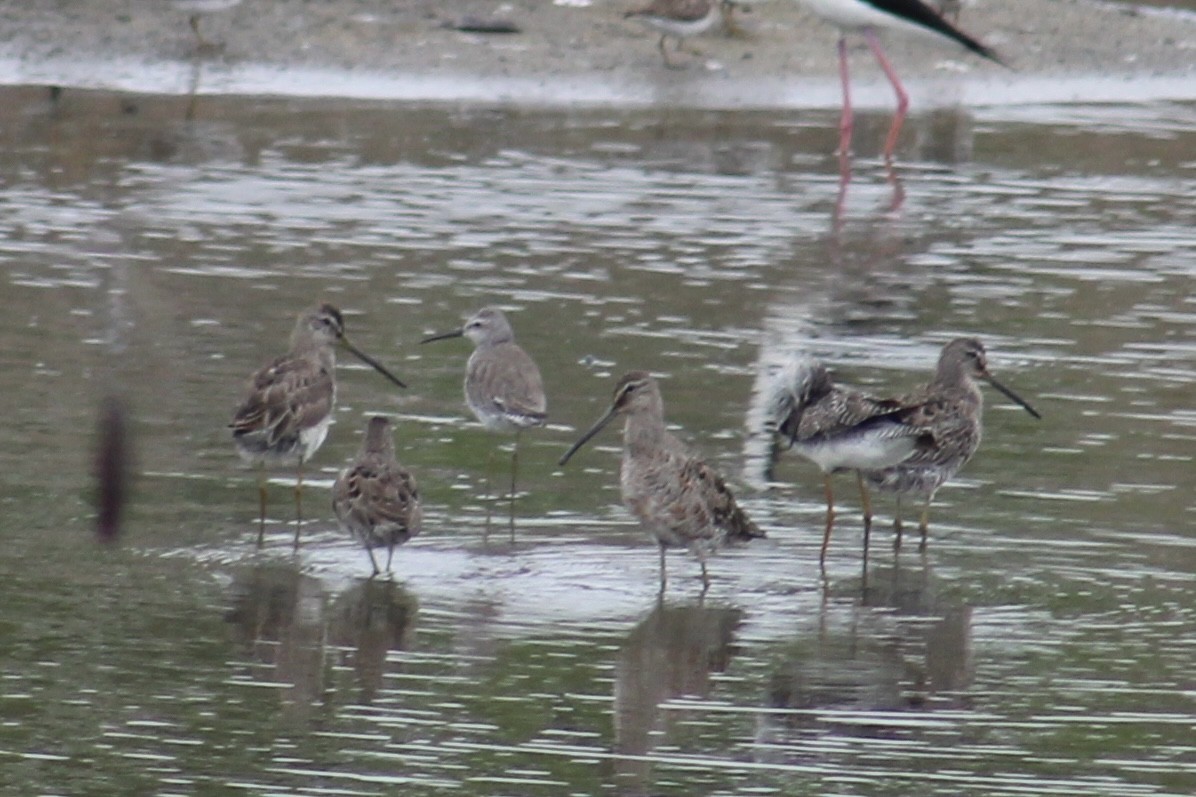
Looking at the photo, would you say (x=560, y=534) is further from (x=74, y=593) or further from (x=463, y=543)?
(x=74, y=593)

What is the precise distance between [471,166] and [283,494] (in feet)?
26.9

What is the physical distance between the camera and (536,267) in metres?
16.1

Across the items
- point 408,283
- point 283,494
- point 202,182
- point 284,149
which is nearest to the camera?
point 283,494

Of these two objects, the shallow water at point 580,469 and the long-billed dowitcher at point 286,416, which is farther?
the long-billed dowitcher at point 286,416

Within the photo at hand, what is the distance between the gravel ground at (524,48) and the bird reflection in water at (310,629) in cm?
1274

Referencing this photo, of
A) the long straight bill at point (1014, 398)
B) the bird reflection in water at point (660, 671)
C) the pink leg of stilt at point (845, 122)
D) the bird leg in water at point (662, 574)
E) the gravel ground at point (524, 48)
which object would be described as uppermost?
the gravel ground at point (524, 48)

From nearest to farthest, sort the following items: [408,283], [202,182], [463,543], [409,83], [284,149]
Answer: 1. [463,543]
2. [408,283]
3. [202,182]
4. [284,149]
5. [409,83]

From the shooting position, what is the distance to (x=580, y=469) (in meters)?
12.0

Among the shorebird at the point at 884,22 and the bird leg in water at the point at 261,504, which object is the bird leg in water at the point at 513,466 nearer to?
the bird leg in water at the point at 261,504

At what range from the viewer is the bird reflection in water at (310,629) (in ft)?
28.4

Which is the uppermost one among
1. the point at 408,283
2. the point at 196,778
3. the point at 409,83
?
the point at 409,83

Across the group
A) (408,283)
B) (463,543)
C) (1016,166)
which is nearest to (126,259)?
(408,283)

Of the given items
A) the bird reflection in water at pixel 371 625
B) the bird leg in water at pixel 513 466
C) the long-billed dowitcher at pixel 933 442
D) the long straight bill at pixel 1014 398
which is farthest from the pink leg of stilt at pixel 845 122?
the bird reflection in water at pixel 371 625

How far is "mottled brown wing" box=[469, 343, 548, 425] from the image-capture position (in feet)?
38.5
